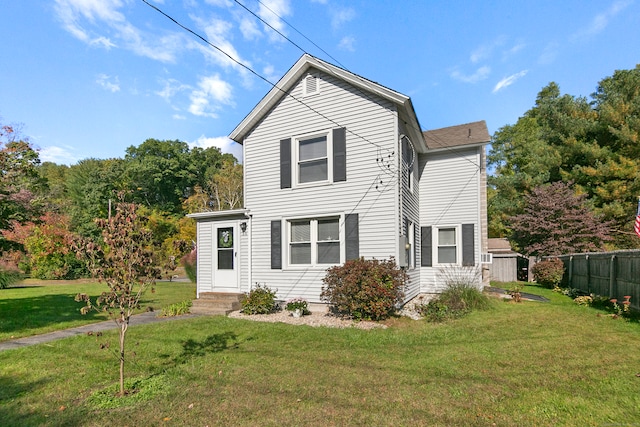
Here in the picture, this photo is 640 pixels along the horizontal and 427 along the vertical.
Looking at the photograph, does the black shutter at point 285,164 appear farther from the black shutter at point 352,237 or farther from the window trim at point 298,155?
the black shutter at point 352,237

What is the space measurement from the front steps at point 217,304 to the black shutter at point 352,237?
3.72 metres

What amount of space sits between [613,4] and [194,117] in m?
13.5

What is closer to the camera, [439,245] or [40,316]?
[40,316]

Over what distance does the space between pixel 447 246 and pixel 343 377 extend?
338 inches

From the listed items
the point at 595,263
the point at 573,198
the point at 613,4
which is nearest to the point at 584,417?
the point at 595,263

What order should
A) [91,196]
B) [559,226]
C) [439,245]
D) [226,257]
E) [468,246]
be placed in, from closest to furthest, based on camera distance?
1. [226,257]
2. [468,246]
3. [439,245]
4. [559,226]
5. [91,196]

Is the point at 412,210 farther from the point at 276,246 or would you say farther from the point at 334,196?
the point at 276,246

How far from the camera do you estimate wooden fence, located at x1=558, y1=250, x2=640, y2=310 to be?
7785mm

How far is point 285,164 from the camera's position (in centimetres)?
1019

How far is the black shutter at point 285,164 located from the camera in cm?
1013

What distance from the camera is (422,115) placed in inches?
425

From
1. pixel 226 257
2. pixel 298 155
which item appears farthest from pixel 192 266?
pixel 298 155

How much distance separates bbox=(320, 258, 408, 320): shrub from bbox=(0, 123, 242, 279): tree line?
395cm

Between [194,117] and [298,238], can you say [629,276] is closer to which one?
[298,238]
